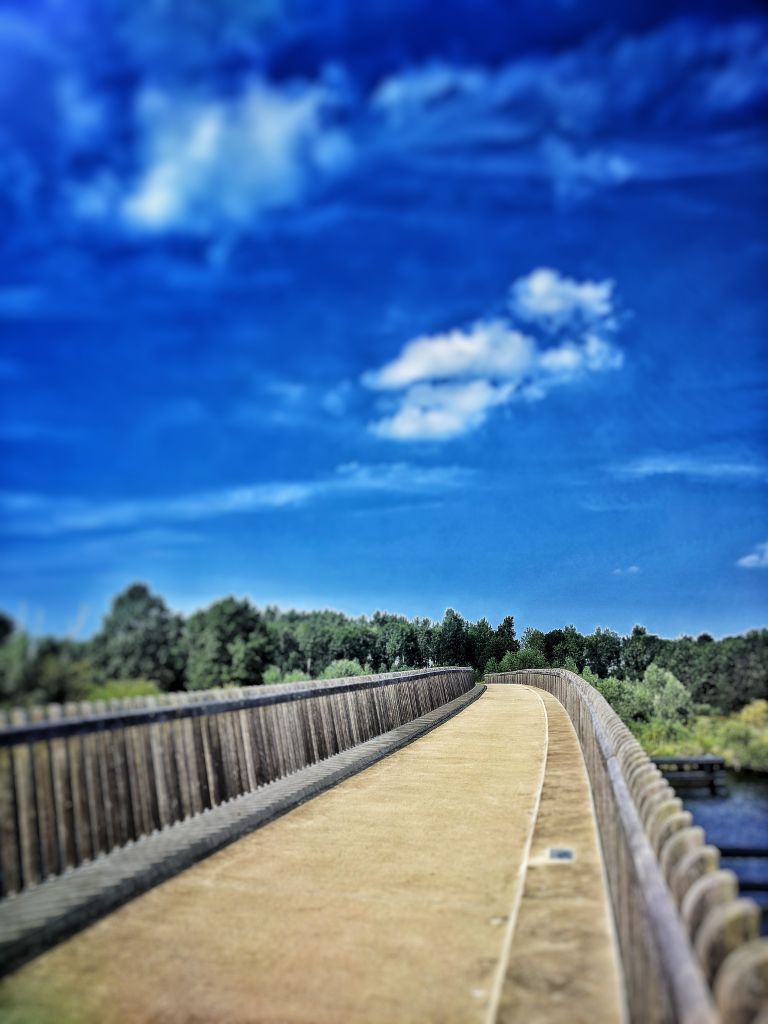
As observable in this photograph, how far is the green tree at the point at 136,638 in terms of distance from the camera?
465 centimetres

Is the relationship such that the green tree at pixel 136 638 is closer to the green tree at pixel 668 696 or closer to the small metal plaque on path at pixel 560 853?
the small metal plaque on path at pixel 560 853

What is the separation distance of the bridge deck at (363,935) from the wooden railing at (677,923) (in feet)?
1.65

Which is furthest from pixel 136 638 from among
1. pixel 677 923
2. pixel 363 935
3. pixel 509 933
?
pixel 677 923

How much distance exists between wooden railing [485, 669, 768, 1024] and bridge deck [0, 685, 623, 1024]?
50 cm

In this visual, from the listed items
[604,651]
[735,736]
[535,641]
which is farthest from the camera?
[535,641]

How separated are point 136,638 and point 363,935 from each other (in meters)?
2.08

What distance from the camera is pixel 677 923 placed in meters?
2.68

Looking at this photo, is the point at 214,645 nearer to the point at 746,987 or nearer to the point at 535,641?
the point at 746,987

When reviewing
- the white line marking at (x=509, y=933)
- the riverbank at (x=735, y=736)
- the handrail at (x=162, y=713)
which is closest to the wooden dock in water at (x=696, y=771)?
the riverbank at (x=735, y=736)

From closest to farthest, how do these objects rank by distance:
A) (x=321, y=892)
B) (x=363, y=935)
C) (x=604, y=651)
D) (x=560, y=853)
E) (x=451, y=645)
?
(x=363, y=935) < (x=321, y=892) < (x=560, y=853) < (x=604, y=651) < (x=451, y=645)

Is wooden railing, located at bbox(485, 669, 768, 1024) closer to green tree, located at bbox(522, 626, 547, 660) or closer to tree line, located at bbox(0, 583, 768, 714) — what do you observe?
tree line, located at bbox(0, 583, 768, 714)

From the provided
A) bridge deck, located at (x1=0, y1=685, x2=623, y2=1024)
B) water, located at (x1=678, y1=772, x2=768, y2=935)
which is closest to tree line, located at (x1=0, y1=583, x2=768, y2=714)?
water, located at (x1=678, y1=772, x2=768, y2=935)

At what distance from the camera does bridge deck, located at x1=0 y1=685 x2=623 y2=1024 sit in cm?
389

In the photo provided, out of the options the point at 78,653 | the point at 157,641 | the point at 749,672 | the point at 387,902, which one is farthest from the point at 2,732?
the point at 749,672
